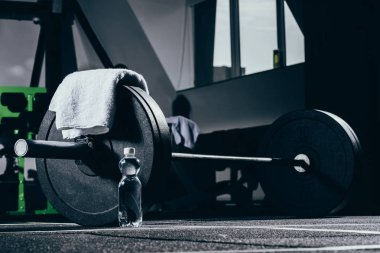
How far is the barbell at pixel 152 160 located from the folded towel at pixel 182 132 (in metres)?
1.84

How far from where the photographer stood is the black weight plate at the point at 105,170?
236 cm

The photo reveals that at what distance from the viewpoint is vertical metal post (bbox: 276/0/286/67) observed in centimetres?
618

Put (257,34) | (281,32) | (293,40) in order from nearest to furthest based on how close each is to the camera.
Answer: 1. (293,40)
2. (281,32)
3. (257,34)

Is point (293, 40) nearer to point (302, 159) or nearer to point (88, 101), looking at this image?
point (302, 159)

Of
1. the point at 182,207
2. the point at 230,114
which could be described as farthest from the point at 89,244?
the point at 230,114

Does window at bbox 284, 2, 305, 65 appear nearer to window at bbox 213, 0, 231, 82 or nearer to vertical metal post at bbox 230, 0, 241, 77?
vertical metal post at bbox 230, 0, 241, 77

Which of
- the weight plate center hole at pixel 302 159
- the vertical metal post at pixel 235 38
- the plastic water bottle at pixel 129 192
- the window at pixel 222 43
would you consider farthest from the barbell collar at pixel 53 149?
the window at pixel 222 43

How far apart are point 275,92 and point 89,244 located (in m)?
4.51

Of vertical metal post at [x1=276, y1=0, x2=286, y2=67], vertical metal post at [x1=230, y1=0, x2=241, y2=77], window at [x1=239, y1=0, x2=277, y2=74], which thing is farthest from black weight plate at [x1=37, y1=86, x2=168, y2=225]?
vertical metal post at [x1=230, y1=0, x2=241, y2=77]

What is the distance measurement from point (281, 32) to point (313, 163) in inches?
122

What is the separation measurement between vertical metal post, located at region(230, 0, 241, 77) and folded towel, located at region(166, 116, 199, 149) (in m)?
1.63

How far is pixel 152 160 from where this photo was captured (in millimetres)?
2330

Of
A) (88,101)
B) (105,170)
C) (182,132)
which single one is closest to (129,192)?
(105,170)

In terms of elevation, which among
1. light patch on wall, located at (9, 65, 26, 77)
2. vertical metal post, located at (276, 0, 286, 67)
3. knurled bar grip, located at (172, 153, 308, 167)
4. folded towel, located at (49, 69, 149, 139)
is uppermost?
vertical metal post, located at (276, 0, 286, 67)
